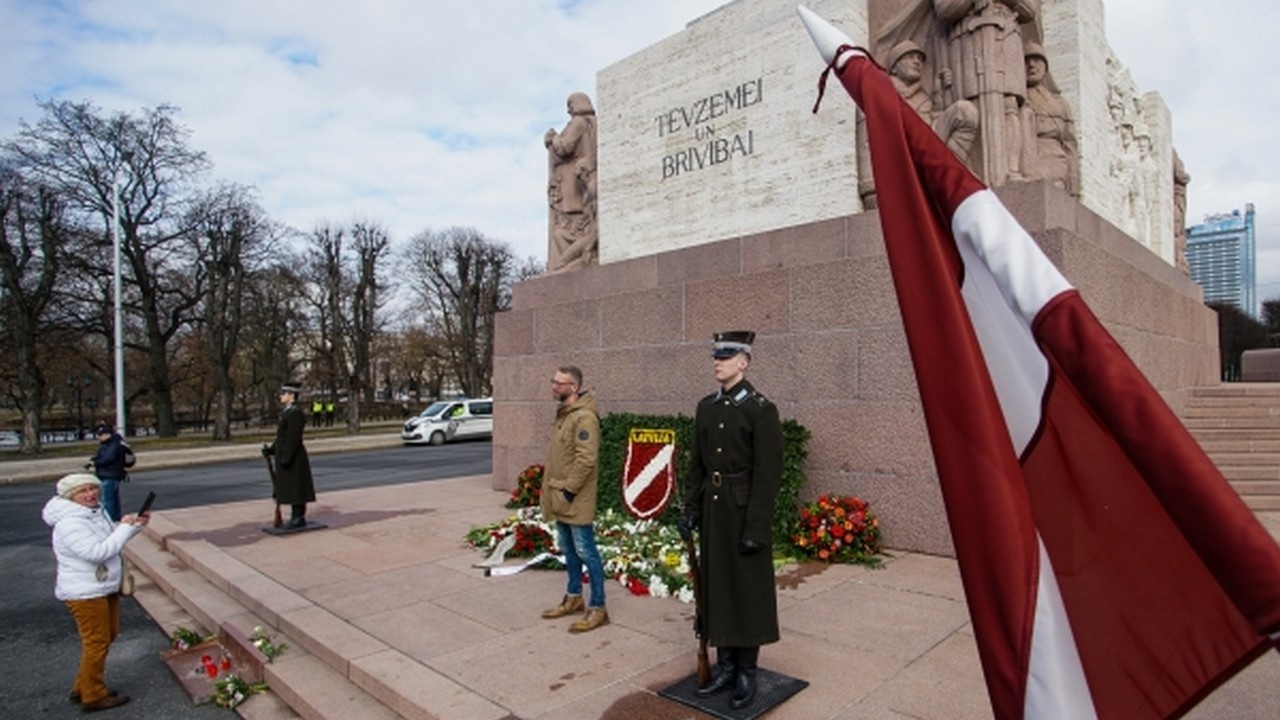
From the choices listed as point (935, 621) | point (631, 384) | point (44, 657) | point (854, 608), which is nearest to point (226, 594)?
point (44, 657)

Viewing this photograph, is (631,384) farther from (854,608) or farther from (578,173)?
(854,608)

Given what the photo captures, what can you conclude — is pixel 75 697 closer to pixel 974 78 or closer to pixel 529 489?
pixel 529 489

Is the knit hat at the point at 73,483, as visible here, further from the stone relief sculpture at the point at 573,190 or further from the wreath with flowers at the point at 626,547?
the stone relief sculpture at the point at 573,190

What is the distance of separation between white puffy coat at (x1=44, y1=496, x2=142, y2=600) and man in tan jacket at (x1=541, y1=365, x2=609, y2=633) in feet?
8.86

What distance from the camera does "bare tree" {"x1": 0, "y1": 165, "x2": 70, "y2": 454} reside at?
2680cm

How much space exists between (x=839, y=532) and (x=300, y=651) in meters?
4.32

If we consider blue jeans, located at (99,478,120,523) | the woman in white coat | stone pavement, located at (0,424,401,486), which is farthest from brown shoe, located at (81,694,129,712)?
stone pavement, located at (0,424,401,486)

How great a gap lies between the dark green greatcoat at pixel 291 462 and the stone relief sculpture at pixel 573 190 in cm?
423

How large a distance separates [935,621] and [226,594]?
236 inches

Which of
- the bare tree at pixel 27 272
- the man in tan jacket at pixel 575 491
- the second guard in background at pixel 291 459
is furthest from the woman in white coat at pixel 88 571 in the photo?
the bare tree at pixel 27 272

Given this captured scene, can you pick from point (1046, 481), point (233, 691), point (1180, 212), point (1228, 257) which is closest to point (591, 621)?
Result: point (233, 691)

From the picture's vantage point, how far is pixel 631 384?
956cm

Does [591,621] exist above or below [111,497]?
below

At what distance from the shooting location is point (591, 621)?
16.9 feet
